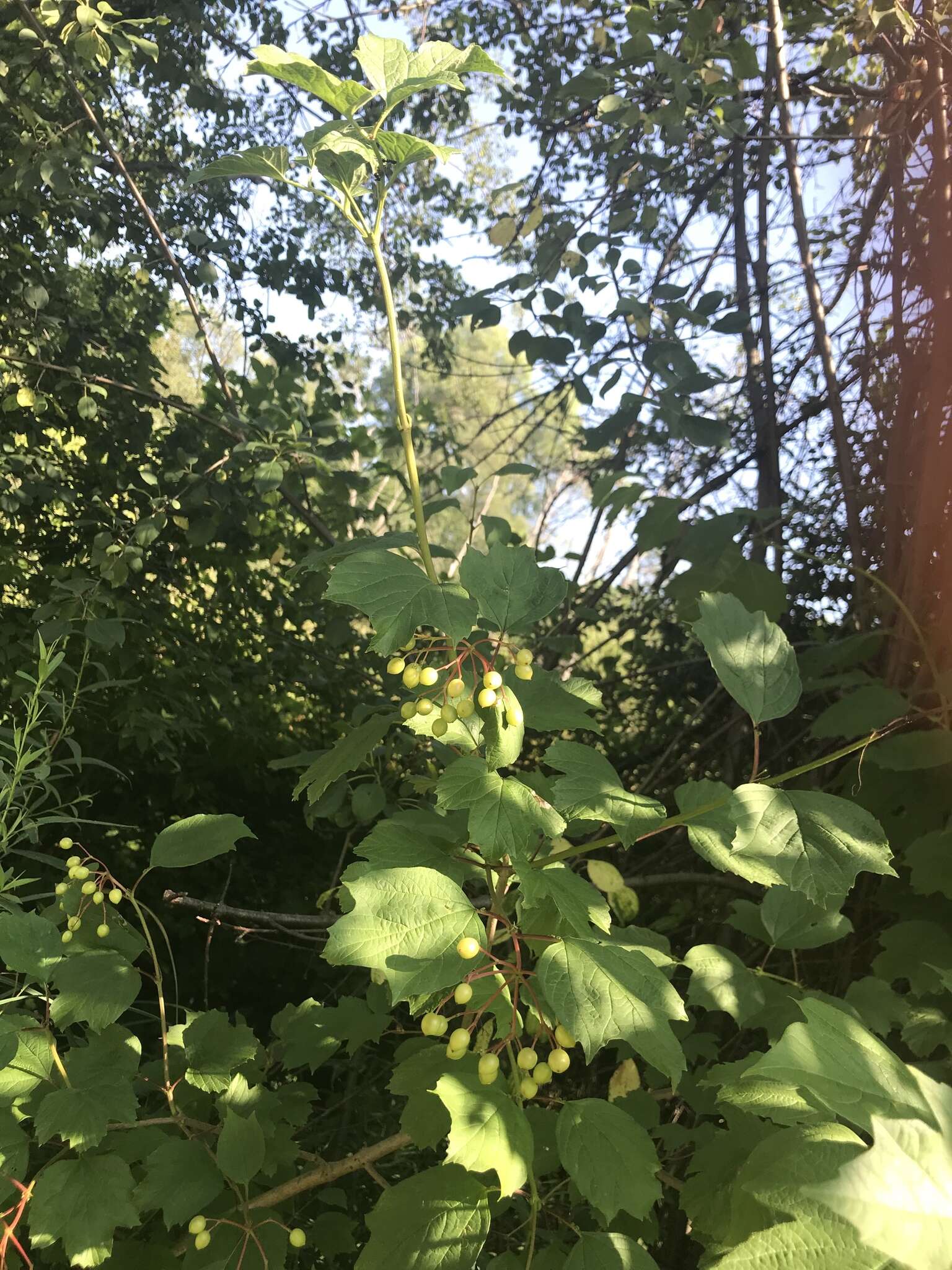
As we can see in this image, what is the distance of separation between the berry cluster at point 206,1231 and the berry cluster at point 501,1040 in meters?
0.36

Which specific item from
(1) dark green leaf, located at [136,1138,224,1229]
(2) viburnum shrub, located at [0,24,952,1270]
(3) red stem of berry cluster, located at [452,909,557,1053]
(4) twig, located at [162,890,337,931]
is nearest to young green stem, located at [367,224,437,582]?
(2) viburnum shrub, located at [0,24,952,1270]

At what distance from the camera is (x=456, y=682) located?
74cm

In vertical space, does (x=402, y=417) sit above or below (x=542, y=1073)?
above

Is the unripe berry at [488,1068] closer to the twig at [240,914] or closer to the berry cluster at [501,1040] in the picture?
the berry cluster at [501,1040]

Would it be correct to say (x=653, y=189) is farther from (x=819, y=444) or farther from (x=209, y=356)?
(x=209, y=356)

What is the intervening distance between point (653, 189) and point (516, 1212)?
7.91ft

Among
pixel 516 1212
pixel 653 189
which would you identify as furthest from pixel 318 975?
pixel 653 189

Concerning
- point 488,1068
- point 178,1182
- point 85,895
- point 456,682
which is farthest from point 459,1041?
point 85,895

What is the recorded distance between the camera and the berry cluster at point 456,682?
733mm

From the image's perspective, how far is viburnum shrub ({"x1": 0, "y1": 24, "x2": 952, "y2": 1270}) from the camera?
0.67 m

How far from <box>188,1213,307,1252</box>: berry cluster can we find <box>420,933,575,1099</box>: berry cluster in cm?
36

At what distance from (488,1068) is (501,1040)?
0.28 ft

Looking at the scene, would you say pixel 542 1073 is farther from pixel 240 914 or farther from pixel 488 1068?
pixel 240 914

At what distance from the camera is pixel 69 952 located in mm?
959
